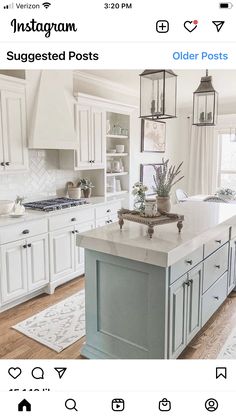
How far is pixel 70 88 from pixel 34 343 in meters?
2.43

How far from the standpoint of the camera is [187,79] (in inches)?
159

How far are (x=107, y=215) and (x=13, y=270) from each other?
4.46 feet

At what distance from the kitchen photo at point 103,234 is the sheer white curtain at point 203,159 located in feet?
3.71

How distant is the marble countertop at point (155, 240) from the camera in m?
1.58

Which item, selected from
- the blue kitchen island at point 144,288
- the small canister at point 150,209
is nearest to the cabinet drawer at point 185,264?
the blue kitchen island at point 144,288

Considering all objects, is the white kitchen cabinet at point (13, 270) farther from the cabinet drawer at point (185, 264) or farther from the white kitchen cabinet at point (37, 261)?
the cabinet drawer at point (185, 264)

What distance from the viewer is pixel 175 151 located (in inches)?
245
